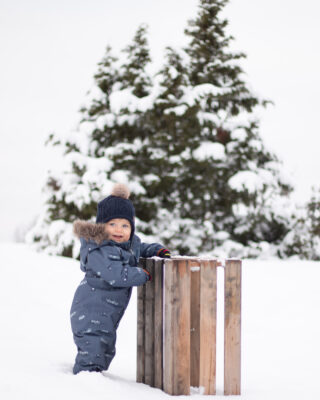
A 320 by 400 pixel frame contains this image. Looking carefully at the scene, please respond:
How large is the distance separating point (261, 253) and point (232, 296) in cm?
1014

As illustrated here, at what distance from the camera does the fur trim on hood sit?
3.64m

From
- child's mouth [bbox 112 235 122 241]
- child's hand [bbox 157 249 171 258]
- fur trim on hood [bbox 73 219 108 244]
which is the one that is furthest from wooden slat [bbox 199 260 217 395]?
fur trim on hood [bbox 73 219 108 244]

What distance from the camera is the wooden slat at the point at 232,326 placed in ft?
11.8

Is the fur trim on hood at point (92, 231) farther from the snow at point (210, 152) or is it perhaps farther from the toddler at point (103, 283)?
the snow at point (210, 152)

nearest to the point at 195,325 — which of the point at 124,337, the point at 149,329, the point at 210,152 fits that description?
the point at 149,329

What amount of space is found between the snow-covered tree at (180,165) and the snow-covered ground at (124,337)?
356cm

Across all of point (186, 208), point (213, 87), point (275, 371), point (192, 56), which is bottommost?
point (275, 371)

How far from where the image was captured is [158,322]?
3.71 m

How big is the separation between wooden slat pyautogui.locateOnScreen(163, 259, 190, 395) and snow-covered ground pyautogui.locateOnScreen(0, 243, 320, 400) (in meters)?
0.15

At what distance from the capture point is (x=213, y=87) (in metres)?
13.9

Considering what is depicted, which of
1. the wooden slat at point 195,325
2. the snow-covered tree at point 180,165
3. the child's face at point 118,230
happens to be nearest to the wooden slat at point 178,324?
the wooden slat at point 195,325

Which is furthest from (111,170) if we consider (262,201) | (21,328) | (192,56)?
(21,328)

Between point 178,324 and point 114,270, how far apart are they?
64 cm

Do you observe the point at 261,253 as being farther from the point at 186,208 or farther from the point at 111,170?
the point at 111,170
